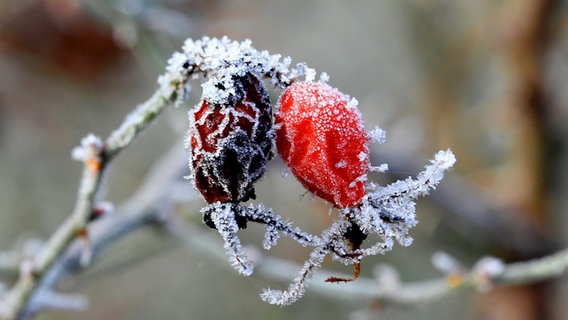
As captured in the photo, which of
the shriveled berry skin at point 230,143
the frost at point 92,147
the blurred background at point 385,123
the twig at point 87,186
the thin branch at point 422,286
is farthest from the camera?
the blurred background at point 385,123

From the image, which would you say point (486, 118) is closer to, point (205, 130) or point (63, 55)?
point (63, 55)

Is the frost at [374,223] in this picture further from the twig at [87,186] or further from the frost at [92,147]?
the frost at [92,147]

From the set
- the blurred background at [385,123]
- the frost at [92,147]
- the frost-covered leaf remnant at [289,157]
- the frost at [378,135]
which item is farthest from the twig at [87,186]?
the blurred background at [385,123]

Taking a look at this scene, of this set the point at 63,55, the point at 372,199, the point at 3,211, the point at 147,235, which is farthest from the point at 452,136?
the point at 3,211

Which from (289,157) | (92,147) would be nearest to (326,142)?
(289,157)

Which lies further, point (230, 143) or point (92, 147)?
point (92, 147)

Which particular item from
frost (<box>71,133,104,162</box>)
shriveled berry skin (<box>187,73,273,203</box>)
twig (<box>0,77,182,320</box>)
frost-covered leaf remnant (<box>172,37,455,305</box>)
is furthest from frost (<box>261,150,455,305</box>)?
frost (<box>71,133,104,162</box>)

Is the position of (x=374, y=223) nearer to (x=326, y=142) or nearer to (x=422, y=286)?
(x=326, y=142)

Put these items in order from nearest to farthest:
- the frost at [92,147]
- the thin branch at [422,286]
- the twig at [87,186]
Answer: the twig at [87,186], the frost at [92,147], the thin branch at [422,286]
